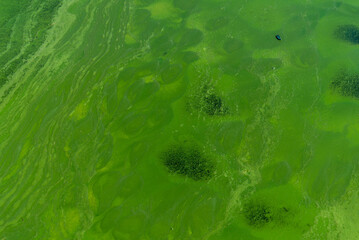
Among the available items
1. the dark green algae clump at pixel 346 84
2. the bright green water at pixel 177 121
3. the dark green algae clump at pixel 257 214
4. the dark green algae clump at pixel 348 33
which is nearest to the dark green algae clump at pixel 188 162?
the bright green water at pixel 177 121

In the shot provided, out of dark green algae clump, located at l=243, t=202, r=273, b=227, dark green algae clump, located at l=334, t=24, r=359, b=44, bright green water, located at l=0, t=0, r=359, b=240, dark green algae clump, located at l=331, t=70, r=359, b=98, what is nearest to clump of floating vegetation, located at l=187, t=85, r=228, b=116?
bright green water, located at l=0, t=0, r=359, b=240

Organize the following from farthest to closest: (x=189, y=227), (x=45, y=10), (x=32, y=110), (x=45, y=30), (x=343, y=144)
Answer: (x=45, y=10)
(x=45, y=30)
(x=32, y=110)
(x=343, y=144)
(x=189, y=227)

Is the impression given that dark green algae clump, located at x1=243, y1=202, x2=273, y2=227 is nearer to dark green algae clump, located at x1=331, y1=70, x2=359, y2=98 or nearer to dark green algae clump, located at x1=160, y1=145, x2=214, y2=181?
dark green algae clump, located at x1=160, y1=145, x2=214, y2=181

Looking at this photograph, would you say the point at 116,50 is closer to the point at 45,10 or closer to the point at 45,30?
the point at 45,30

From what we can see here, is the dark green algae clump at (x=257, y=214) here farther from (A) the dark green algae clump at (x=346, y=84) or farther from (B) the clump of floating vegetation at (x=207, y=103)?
(A) the dark green algae clump at (x=346, y=84)

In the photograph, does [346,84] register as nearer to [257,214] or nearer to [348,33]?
[348,33]

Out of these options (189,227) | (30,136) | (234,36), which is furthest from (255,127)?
(30,136)
